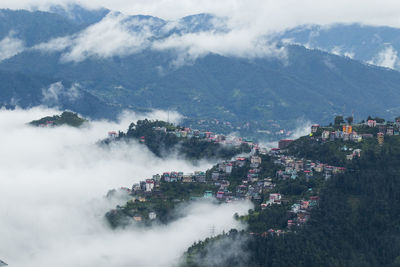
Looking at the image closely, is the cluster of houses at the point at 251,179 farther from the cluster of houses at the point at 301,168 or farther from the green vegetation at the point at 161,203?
the green vegetation at the point at 161,203

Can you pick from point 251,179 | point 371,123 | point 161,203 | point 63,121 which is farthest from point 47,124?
point 371,123

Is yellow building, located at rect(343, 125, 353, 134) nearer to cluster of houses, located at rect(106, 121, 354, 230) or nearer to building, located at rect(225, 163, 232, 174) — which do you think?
cluster of houses, located at rect(106, 121, 354, 230)

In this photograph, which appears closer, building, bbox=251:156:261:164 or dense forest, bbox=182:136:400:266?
dense forest, bbox=182:136:400:266

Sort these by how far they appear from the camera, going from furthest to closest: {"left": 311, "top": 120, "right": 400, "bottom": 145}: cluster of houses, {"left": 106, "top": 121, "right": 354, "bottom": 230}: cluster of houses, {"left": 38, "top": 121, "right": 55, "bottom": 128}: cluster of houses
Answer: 1. {"left": 38, "top": 121, "right": 55, "bottom": 128}: cluster of houses
2. {"left": 311, "top": 120, "right": 400, "bottom": 145}: cluster of houses
3. {"left": 106, "top": 121, "right": 354, "bottom": 230}: cluster of houses

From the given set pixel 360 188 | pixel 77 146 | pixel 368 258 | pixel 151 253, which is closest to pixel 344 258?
pixel 368 258

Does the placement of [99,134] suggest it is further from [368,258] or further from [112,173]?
[368,258]

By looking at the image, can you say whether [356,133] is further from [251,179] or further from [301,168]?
[251,179]

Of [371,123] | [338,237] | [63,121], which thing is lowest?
[338,237]

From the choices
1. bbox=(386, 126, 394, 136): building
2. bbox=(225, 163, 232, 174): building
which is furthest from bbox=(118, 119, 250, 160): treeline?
bbox=(386, 126, 394, 136): building

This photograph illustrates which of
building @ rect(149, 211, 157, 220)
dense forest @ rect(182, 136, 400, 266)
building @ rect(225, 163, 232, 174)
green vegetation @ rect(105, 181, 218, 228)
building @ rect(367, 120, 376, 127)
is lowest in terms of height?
dense forest @ rect(182, 136, 400, 266)
